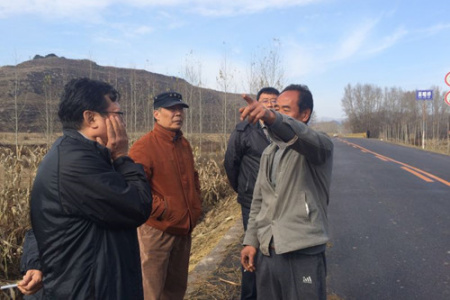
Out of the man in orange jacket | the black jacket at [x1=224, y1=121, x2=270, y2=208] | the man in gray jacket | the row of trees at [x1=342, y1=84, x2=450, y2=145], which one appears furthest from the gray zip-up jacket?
the row of trees at [x1=342, y1=84, x2=450, y2=145]

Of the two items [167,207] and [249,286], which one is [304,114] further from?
[249,286]

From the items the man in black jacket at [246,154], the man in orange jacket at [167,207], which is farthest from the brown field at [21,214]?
the man in black jacket at [246,154]

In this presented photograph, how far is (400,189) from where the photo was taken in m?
8.71

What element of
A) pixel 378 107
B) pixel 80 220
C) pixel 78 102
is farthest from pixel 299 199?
pixel 378 107

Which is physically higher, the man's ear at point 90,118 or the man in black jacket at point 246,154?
the man's ear at point 90,118

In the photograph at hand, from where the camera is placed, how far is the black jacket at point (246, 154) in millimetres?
3582

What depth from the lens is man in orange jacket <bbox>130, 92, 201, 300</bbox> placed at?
9.69ft

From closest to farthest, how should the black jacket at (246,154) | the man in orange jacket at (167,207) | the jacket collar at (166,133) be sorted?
the man in orange jacket at (167,207) < the jacket collar at (166,133) < the black jacket at (246,154)

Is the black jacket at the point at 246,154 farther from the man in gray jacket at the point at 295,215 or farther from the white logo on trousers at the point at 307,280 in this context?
the white logo on trousers at the point at 307,280

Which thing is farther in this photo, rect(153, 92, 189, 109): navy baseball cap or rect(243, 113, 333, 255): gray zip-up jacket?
rect(153, 92, 189, 109): navy baseball cap

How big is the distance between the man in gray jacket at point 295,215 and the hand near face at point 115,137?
0.86 m

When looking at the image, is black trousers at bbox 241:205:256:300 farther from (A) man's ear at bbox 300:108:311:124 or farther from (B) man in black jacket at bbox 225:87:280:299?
(A) man's ear at bbox 300:108:311:124

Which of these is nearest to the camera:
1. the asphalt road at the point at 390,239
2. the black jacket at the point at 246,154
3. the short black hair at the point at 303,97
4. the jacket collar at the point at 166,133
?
the short black hair at the point at 303,97

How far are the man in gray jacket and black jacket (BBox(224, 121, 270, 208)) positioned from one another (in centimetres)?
123
